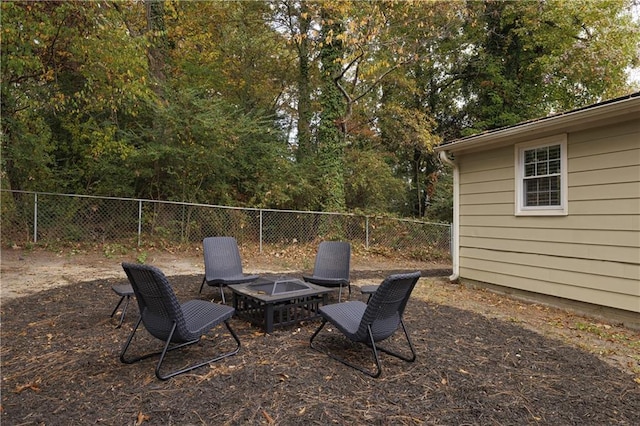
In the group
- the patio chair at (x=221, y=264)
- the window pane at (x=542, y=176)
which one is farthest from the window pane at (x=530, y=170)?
the patio chair at (x=221, y=264)

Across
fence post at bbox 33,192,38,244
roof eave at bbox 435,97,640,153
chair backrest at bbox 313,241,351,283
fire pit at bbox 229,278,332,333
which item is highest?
roof eave at bbox 435,97,640,153

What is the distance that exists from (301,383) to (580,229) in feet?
14.3

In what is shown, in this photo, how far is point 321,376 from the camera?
8.90 feet

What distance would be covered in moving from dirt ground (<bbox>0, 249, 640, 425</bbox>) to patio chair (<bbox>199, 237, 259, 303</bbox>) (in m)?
0.87

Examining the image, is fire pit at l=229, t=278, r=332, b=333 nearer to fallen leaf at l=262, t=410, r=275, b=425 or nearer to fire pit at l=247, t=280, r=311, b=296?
fire pit at l=247, t=280, r=311, b=296

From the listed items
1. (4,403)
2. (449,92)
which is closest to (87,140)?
(4,403)

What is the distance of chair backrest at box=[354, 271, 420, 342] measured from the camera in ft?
8.91

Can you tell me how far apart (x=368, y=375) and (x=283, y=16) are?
1249cm

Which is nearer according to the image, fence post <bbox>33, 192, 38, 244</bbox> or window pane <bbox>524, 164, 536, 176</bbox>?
window pane <bbox>524, 164, 536, 176</bbox>

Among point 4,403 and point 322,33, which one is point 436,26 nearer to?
point 322,33

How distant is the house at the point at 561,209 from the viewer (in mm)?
4305

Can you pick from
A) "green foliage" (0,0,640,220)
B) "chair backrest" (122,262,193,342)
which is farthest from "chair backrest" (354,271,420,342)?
"green foliage" (0,0,640,220)

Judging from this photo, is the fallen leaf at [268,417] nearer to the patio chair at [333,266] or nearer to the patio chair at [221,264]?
the patio chair at [221,264]

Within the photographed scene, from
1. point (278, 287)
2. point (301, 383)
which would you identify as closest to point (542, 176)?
point (278, 287)
